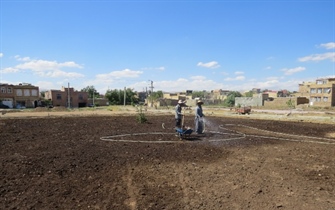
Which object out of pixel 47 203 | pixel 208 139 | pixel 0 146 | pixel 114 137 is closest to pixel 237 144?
pixel 208 139

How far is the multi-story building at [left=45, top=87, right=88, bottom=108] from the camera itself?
7475cm

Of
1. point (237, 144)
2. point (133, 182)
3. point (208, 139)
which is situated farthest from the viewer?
point (208, 139)

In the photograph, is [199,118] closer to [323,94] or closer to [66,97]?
[323,94]

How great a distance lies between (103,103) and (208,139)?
75519 mm

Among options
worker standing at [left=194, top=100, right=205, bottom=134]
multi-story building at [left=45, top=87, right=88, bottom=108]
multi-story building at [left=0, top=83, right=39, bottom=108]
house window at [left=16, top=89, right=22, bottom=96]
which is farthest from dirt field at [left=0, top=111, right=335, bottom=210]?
multi-story building at [left=45, top=87, right=88, bottom=108]

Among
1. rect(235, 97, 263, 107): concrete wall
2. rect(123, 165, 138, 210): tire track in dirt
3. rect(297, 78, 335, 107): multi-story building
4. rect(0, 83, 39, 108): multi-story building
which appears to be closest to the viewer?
rect(123, 165, 138, 210): tire track in dirt

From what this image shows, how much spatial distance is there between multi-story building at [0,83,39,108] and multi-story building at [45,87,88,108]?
559 centimetres

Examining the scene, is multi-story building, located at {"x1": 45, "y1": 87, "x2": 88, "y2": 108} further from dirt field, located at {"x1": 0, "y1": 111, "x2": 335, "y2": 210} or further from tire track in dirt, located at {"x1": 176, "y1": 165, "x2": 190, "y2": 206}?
tire track in dirt, located at {"x1": 176, "y1": 165, "x2": 190, "y2": 206}

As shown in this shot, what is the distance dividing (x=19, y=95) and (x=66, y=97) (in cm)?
1307

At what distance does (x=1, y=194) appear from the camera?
5152 millimetres

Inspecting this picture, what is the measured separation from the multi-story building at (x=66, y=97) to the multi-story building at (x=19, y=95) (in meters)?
5.59

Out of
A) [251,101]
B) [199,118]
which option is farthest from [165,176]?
[251,101]

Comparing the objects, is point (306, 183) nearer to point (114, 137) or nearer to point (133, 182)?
point (133, 182)

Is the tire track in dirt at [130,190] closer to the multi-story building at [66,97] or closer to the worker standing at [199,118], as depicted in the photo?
the worker standing at [199,118]
